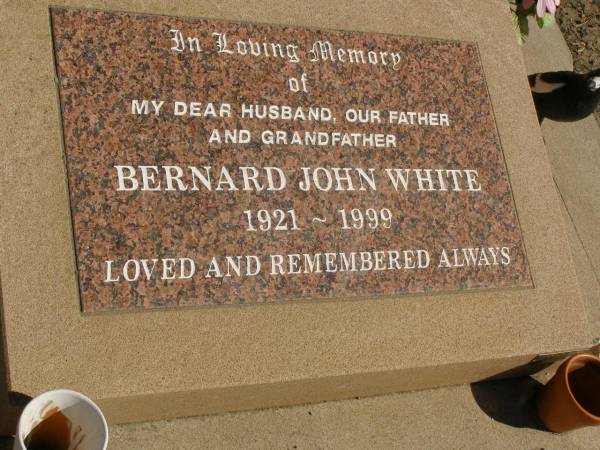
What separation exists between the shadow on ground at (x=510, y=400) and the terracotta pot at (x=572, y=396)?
63mm

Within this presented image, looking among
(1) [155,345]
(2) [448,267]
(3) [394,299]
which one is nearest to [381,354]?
(3) [394,299]

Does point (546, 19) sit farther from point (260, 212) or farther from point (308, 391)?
point (308, 391)

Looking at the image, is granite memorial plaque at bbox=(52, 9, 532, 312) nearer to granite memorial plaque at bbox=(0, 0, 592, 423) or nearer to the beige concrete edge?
granite memorial plaque at bbox=(0, 0, 592, 423)

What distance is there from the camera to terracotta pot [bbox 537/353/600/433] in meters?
4.20

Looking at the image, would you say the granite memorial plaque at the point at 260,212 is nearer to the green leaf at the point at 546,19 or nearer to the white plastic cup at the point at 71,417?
the white plastic cup at the point at 71,417

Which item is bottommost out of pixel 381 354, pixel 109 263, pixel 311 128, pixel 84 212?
pixel 381 354

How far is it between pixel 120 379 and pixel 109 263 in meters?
0.52

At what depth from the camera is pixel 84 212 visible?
12.0 ft

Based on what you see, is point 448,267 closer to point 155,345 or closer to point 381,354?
point 381,354

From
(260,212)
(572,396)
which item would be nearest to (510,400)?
(572,396)

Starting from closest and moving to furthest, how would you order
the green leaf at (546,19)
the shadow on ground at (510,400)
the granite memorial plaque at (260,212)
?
the granite memorial plaque at (260,212)
the shadow on ground at (510,400)
the green leaf at (546,19)

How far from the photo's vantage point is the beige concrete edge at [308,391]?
12.2 ft

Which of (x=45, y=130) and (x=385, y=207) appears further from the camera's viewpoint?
(x=385, y=207)

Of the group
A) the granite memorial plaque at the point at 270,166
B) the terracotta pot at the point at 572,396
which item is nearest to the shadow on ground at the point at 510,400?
the terracotta pot at the point at 572,396
